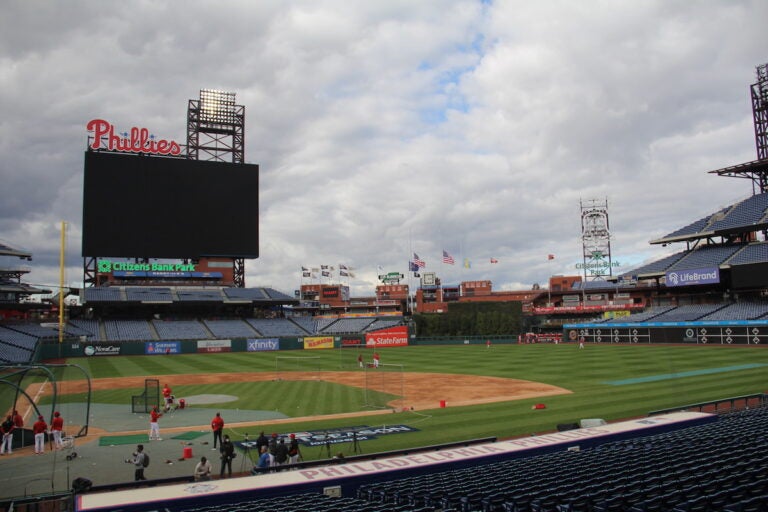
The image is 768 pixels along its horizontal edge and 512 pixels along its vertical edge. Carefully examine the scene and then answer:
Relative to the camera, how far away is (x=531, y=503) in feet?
28.3

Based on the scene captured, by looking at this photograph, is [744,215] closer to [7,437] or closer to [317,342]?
[317,342]

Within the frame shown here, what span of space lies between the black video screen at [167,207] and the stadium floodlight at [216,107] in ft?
32.7

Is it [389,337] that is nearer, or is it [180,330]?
[180,330]

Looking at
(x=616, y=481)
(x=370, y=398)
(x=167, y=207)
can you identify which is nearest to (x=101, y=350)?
(x=167, y=207)

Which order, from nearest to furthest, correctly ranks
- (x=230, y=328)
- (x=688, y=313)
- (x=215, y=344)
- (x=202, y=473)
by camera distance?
(x=202, y=473), (x=688, y=313), (x=215, y=344), (x=230, y=328)

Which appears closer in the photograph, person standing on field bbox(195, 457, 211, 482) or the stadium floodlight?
person standing on field bbox(195, 457, 211, 482)

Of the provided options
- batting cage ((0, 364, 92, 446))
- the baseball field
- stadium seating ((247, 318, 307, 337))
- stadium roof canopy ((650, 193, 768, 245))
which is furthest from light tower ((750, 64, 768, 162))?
batting cage ((0, 364, 92, 446))

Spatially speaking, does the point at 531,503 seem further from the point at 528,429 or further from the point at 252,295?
the point at 252,295

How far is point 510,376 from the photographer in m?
40.8

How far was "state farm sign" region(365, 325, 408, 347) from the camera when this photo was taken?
79.6m

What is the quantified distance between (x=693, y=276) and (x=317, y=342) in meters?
49.8

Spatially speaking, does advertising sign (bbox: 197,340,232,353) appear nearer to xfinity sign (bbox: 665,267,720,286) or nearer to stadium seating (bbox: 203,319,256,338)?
stadium seating (bbox: 203,319,256,338)

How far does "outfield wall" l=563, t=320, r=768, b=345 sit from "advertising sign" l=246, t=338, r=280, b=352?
42.8 meters

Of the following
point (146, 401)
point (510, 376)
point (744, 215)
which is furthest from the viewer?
point (744, 215)
